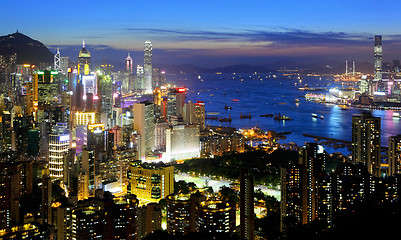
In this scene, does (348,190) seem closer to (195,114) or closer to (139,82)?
(195,114)

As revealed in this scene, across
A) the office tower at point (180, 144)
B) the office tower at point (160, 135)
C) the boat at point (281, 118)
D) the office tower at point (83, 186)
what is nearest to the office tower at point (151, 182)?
the office tower at point (83, 186)

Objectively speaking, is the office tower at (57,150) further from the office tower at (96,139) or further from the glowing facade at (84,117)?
the glowing facade at (84,117)

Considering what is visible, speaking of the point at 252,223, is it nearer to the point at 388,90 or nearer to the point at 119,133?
the point at 119,133

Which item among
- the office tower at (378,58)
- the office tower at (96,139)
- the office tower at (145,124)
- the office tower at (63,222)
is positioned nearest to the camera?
the office tower at (63,222)

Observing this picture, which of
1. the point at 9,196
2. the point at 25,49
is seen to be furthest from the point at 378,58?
the point at 9,196

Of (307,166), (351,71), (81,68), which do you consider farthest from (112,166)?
(351,71)

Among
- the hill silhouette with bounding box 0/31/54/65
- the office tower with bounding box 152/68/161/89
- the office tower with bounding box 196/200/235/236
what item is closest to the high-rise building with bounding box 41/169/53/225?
the office tower with bounding box 196/200/235/236
